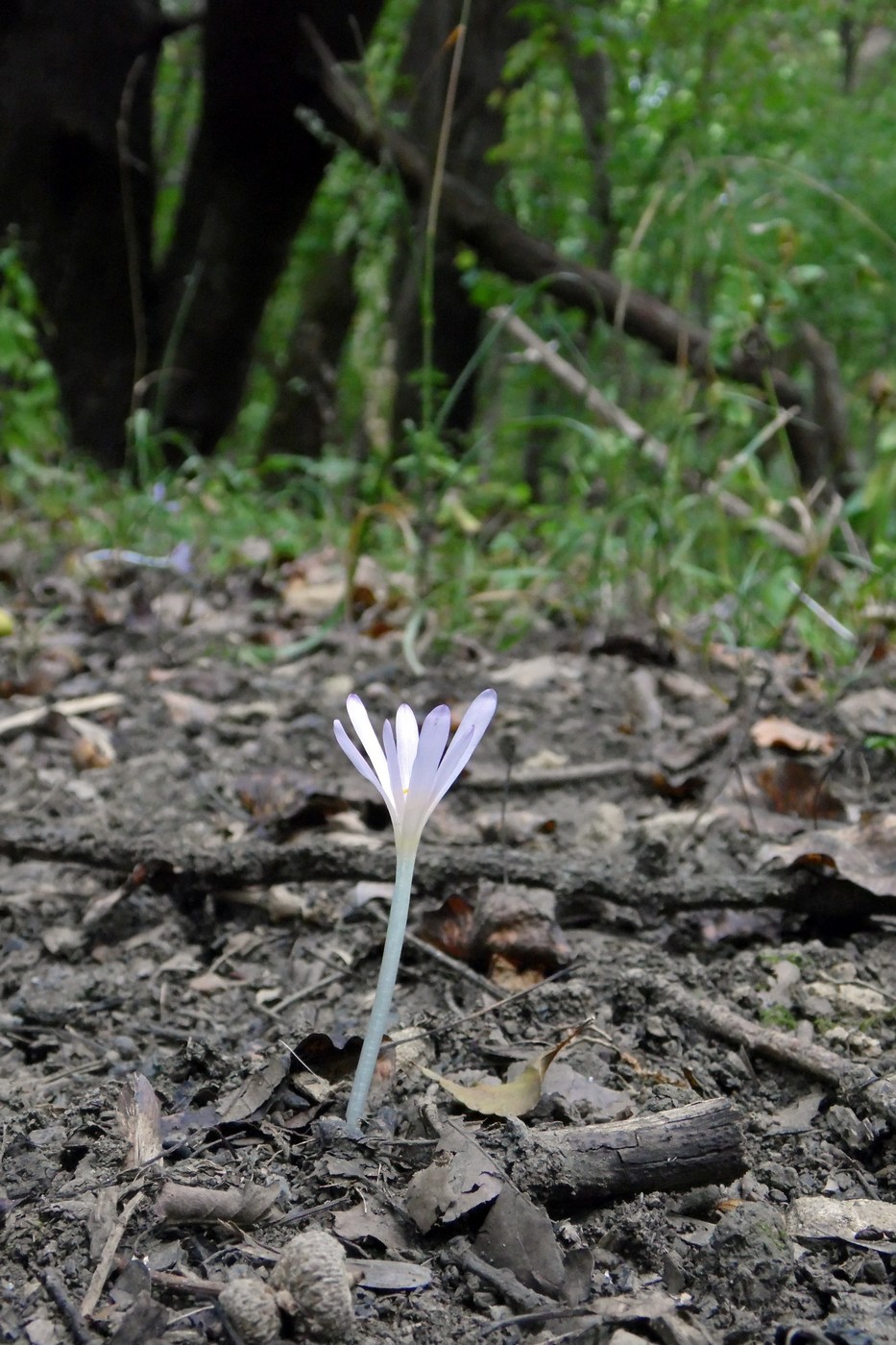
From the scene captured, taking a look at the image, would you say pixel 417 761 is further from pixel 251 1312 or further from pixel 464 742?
pixel 251 1312

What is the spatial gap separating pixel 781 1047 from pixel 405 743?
1.74 ft

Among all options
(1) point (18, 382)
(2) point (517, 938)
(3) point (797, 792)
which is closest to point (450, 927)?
(2) point (517, 938)

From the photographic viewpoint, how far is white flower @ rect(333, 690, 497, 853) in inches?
33.9

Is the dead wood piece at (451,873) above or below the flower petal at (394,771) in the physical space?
below

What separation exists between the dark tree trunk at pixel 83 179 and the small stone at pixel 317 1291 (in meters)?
6.34

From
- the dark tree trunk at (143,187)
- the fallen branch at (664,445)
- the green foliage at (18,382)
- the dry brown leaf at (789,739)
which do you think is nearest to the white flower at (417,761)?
the dry brown leaf at (789,739)

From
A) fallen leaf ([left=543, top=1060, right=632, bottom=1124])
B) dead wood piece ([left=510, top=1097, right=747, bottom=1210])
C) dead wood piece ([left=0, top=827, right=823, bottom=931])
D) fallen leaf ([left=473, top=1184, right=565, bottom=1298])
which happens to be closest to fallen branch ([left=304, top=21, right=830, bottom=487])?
dead wood piece ([left=0, top=827, right=823, bottom=931])

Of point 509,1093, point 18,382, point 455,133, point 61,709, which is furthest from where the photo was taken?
point 455,133

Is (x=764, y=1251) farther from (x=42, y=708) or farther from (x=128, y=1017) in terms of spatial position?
(x=42, y=708)

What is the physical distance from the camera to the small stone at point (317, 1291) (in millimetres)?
721

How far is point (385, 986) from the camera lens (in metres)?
0.87

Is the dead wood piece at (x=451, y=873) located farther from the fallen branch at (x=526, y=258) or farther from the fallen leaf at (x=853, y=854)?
the fallen branch at (x=526, y=258)

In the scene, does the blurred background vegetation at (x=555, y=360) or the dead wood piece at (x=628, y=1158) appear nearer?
the dead wood piece at (x=628, y=1158)

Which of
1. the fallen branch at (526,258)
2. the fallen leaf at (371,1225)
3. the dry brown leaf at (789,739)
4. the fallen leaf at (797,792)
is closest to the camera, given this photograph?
the fallen leaf at (371,1225)
